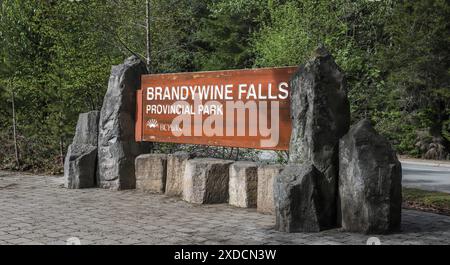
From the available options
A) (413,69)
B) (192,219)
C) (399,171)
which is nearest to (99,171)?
(192,219)

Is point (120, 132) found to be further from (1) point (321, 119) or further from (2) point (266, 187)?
(1) point (321, 119)

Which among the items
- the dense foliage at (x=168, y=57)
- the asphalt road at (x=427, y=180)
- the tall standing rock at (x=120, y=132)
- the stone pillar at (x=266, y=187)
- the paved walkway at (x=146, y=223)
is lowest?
the paved walkway at (x=146, y=223)

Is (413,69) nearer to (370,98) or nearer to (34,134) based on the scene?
(370,98)

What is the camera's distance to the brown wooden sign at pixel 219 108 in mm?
8845

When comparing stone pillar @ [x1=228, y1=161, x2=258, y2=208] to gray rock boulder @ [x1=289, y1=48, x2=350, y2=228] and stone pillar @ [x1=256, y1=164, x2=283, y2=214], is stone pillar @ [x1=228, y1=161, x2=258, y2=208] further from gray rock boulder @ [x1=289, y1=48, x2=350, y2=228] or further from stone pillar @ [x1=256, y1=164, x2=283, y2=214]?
gray rock boulder @ [x1=289, y1=48, x2=350, y2=228]

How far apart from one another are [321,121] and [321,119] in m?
0.03

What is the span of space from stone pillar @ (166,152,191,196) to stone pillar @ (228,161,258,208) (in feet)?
4.08

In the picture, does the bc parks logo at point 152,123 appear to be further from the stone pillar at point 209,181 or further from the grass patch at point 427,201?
the grass patch at point 427,201

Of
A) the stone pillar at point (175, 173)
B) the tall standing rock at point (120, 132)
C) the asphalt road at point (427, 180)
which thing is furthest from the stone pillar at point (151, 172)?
the asphalt road at point (427, 180)

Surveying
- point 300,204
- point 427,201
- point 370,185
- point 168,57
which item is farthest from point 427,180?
point 168,57

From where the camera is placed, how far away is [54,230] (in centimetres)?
736

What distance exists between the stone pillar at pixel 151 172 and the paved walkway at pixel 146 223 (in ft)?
1.32

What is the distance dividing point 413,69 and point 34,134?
16227 millimetres
